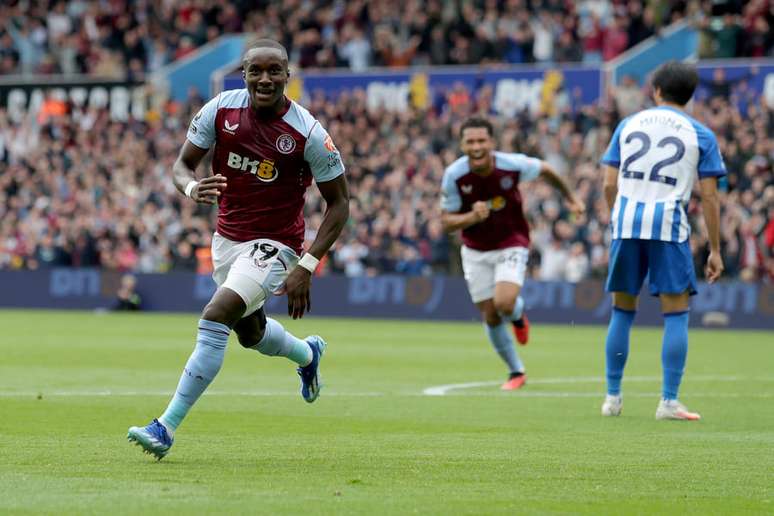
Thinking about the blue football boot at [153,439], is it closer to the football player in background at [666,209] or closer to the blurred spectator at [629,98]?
the football player in background at [666,209]

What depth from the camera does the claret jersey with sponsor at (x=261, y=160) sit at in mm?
8398

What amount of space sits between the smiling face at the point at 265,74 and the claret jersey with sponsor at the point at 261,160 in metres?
0.17

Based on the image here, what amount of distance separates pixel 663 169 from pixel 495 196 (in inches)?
132

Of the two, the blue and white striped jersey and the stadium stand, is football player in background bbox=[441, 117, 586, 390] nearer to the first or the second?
the blue and white striped jersey

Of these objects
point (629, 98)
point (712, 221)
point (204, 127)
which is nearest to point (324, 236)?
point (204, 127)

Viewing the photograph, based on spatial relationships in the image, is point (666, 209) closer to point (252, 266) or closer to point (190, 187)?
point (252, 266)

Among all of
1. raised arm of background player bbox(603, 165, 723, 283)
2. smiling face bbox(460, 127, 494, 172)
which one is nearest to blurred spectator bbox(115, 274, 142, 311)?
smiling face bbox(460, 127, 494, 172)

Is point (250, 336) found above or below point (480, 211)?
below

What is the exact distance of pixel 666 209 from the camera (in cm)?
1043

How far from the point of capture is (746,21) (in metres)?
29.2

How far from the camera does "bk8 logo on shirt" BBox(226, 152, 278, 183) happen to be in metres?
8.45

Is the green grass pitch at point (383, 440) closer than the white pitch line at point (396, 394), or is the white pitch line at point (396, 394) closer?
the green grass pitch at point (383, 440)

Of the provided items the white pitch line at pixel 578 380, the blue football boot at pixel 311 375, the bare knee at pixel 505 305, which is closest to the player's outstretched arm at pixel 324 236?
the blue football boot at pixel 311 375

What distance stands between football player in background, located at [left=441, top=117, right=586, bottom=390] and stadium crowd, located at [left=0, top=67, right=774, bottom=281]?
11.8 m
